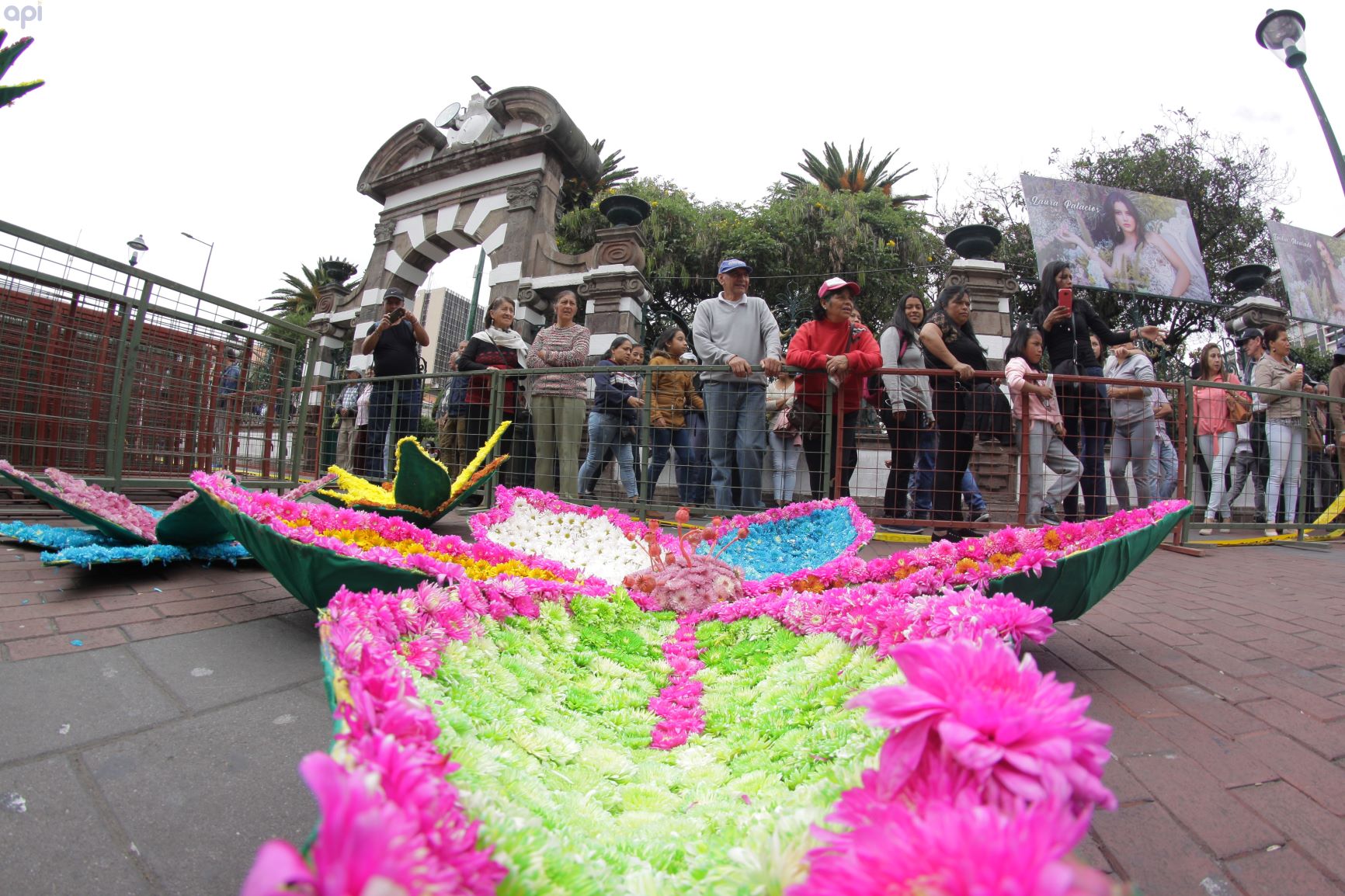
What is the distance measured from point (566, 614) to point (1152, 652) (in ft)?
5.69

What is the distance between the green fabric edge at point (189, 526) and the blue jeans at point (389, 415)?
2.96 m

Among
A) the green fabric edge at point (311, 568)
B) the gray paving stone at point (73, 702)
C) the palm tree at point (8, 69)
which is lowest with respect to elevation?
the gray paving stone at point (73, 702)

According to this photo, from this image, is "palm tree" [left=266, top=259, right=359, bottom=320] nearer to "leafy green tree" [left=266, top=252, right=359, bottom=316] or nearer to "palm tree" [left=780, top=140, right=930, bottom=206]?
"leafy green tree" [left=266, top=252, right=359, bottom=316]

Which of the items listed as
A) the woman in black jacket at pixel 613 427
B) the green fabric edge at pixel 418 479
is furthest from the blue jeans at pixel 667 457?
the green fabric edge at pixel 418 479

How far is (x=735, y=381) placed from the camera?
13.8ft

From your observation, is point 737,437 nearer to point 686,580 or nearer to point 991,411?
point 991,411

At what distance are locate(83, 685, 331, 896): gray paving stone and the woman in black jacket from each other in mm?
3450

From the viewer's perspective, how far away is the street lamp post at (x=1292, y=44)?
7387mm

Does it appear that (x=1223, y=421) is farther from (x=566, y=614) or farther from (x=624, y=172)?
(x=624, y=172)

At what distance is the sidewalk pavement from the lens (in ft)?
2.95

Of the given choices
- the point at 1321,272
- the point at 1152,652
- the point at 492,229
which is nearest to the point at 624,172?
the point at 492,229

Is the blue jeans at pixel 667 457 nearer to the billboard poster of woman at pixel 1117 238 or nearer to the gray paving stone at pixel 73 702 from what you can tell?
the gray paving stone at pixel 73 702

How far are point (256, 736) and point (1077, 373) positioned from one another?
4824mm

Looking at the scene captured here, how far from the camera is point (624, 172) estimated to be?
2022 centimetres
